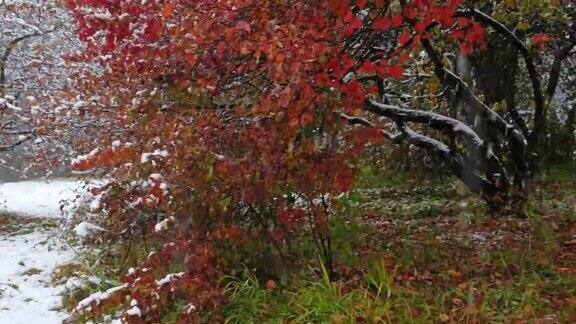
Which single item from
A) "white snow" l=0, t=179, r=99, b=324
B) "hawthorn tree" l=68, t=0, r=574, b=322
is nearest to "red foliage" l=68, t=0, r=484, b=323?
"hawthorn tree" l=68, t=0, r=574, b=322

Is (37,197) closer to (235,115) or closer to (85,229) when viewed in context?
(85,229)

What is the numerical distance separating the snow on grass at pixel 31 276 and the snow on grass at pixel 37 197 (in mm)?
2851

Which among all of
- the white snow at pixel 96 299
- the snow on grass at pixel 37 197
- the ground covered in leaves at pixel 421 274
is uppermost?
the ground covered in leaves at pixel 421 274

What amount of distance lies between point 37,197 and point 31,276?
18.3 meters

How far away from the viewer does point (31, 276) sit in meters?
9.84

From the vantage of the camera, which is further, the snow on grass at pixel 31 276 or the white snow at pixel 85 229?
the snow on grass at pixel 31 276

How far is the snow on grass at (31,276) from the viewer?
775 centimetres

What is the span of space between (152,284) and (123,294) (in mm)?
410

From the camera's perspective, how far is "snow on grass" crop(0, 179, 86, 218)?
788 inches

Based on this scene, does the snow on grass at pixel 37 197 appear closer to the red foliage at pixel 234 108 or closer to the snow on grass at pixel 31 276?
the snow on grass at pixel 31 276

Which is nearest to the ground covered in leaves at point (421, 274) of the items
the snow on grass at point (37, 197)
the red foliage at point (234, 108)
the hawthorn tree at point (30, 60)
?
the red foliage at point (234, 108)

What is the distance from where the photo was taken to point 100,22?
227 inches

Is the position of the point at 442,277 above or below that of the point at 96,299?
above

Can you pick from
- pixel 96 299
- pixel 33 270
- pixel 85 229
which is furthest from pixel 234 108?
pixel 33 270
